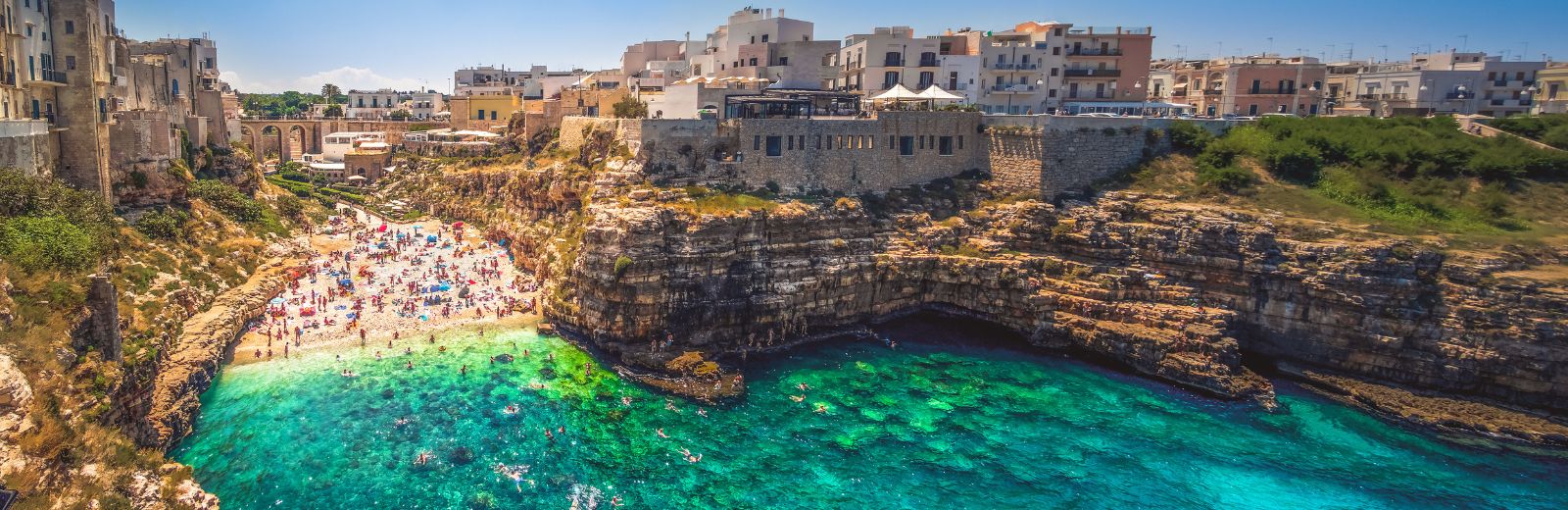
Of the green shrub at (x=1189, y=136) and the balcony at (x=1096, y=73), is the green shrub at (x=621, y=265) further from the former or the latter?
the balcony at (x=1096, y=73)

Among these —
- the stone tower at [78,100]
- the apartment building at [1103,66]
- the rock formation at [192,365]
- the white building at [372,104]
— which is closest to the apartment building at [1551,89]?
the apartment building at [1103,66]

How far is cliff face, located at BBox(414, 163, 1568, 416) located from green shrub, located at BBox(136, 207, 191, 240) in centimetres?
1715

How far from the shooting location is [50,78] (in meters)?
33.8

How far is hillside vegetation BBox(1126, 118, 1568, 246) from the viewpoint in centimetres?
3544

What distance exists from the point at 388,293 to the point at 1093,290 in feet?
116

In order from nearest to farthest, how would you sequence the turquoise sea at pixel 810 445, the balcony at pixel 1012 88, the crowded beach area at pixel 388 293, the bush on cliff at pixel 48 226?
the bush on cliff at pixel 48 226 → the turquoise sea at pixel 810 445 → the crowded beach area at pixel 388 293 → the balcony at pixel 1012 88

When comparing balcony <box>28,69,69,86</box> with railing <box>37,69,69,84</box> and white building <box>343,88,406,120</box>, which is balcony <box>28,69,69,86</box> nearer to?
railing <box>37,69,69,84</box>

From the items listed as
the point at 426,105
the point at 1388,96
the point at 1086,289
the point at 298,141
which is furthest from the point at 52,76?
the point at 1388,96

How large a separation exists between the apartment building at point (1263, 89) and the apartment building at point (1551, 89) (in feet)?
38.7


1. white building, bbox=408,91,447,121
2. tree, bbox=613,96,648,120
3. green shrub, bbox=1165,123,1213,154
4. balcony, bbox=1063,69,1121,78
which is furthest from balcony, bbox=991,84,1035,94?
white building, bbox=408,91,447,121

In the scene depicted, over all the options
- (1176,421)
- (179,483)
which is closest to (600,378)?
(179,483)

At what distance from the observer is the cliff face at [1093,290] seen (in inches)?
1228

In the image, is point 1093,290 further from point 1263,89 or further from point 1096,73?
point 1263,89

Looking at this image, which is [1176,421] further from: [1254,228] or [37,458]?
[37,458]
